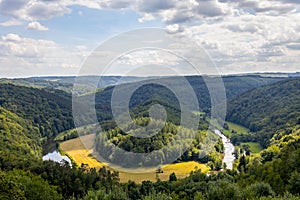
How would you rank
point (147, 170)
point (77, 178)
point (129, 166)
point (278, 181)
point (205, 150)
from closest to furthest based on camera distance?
point (278, 181)
point (77, 178)
point (129, 166)
point (147, 170)
point (205, 150)

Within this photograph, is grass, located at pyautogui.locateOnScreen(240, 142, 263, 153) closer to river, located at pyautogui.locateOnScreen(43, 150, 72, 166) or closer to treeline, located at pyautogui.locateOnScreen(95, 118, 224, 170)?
treeline, located at pyautogui.locateOnScreen(95, 118, 224, 170)

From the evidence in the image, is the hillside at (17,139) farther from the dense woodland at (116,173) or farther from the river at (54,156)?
the river at (54,156)

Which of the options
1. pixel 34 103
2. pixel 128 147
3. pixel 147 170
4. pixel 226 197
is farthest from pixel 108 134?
pixel 34 103

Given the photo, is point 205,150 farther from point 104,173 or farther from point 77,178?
point 77,178

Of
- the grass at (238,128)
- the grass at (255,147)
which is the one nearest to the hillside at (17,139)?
the grass at (255,147)

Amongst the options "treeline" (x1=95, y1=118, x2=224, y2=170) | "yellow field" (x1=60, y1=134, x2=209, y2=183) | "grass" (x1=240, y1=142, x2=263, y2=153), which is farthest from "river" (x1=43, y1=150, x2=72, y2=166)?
"grass" (x1=240, y1=142, x2=263, y2=153)

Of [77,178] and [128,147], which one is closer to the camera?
[77,178]
